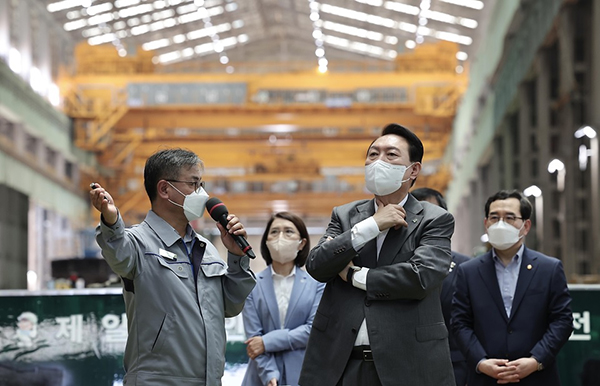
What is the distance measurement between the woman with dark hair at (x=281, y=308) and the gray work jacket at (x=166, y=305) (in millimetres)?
1549

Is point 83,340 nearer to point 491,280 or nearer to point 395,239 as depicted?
point 491,280

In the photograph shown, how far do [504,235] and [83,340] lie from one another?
3881 millimetres

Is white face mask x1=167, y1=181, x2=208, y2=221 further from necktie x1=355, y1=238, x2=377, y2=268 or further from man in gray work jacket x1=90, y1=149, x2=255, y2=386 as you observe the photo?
necktie x1=355, y1=238, x2=377, y2=268

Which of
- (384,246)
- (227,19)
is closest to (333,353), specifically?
(384,246)

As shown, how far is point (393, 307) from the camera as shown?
4332 mm

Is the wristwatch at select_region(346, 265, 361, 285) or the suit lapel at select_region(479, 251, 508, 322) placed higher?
the wristwatch at select_region(346, 265, 361, 285)

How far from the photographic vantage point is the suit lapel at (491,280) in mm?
5969

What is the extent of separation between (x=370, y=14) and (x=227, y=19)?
333 inches

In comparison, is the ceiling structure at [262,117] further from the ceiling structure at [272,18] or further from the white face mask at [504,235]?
the white face mask at [504,235]

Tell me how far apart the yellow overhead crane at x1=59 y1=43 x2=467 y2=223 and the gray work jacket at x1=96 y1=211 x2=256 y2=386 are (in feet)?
102

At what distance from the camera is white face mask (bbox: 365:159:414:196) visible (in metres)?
4.48

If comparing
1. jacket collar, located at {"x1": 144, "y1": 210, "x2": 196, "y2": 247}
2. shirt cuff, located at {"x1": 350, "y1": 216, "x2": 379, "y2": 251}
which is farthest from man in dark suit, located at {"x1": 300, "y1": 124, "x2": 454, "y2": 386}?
jacket collar, located at {"x1": 144, "y1": 210, "x2": 196, "y2": 247}

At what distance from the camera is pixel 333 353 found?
A: 14.4 feet

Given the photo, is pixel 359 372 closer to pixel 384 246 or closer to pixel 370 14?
pixel 384 246
